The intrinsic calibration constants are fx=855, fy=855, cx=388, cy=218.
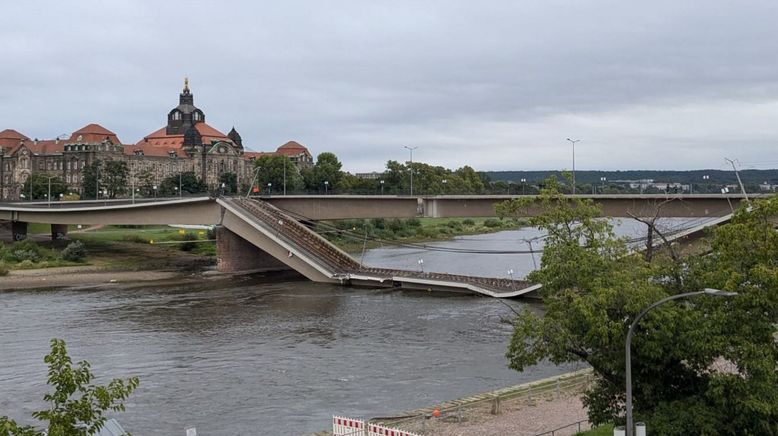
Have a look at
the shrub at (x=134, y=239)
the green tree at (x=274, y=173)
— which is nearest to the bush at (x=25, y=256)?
the shrub at (x=134, y=239)

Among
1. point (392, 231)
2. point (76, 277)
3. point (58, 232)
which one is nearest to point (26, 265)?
point (76, 277)

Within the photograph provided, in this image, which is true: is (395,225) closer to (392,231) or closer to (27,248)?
(392,231)

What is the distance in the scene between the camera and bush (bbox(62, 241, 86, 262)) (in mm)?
90562

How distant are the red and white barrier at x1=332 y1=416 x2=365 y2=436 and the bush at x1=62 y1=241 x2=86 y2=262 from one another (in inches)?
2758

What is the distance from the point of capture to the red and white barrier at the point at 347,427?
26711 millimetres

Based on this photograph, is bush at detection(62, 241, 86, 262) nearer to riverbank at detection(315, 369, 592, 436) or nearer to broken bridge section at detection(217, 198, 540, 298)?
broken bridge section at detection(217, 198, 540, 298)

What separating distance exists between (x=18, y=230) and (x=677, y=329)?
10137cm

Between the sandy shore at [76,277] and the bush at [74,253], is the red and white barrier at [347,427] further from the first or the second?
the bush at [74,253]

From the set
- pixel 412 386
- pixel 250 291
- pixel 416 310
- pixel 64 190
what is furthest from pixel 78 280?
pixel 64 190

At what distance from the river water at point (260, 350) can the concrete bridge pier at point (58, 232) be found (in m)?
39.4

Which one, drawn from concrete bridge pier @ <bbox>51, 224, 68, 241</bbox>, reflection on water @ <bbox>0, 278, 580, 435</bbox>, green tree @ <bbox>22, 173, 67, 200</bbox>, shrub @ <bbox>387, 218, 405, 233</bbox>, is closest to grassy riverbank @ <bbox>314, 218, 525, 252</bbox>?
shrub @ <bbox>387, 218, 405, 233</bbox>

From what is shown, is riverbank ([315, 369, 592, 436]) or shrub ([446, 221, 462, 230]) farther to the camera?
shrub ([446, 221, 462, 230])

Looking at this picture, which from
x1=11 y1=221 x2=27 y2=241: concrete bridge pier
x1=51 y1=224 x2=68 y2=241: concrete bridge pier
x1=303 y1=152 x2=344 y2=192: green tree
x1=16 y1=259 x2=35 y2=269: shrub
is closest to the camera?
x1=16 y1=259 x2=35 y2=269: shrub

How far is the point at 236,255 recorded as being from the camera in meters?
85.1
